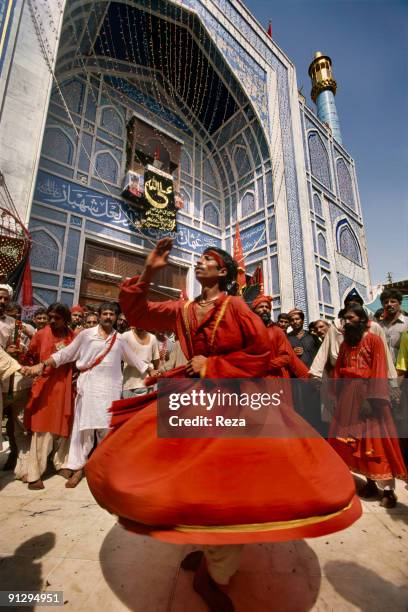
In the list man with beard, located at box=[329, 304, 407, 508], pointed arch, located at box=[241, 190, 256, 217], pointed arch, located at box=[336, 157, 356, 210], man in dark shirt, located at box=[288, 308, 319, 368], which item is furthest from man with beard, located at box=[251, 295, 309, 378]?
pointed arch, located at box=[336, 157, 356, 210]

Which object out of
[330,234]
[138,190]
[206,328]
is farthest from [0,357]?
[330,234]

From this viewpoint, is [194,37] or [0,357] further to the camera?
[194,37]

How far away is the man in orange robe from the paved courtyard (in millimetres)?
711

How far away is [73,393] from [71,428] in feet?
1.31

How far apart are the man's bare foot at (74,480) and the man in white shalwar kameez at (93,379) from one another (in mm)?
34

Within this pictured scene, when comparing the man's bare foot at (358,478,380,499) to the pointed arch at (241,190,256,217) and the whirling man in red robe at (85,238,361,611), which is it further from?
the pointed arch at (241,190,256,217)

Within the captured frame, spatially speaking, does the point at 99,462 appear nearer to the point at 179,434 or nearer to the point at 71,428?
the point at 179,434

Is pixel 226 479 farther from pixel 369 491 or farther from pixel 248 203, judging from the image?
pixel 248 203

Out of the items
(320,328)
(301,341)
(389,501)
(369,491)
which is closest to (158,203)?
(301,341)

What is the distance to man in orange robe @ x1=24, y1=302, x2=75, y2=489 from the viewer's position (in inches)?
115

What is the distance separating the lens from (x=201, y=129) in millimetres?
12953

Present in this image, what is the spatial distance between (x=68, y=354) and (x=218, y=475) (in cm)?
248

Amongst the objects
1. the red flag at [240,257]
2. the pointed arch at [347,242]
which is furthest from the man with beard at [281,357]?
the pointed arch at [347,242]

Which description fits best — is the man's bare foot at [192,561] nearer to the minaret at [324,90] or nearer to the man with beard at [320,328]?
the man with beard at [320,328]
